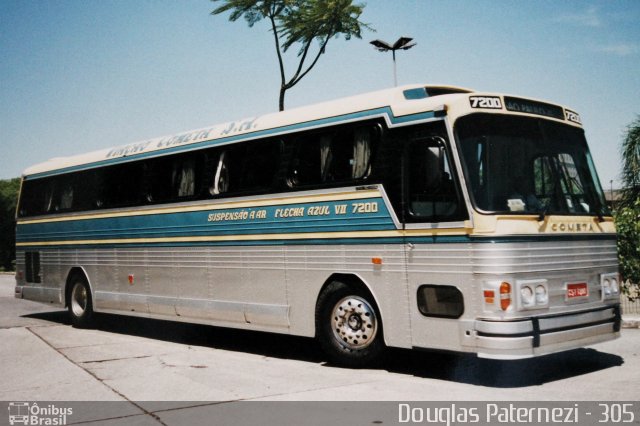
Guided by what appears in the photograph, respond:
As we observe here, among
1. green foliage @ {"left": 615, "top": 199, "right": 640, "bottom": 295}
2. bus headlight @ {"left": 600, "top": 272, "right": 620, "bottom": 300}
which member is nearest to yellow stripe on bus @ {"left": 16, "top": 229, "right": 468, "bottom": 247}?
bus headlight @ {"left": 600, "top": 272, "right": 620, "bottom": 300}

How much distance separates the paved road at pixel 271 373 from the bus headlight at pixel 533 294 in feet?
2.93

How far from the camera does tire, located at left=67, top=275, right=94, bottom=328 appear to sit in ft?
46.7

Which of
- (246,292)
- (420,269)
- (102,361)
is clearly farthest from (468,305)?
(102,361)

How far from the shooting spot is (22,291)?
16109mm

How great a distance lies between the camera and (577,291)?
26.6ft

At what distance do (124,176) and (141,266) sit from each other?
1.72 meters

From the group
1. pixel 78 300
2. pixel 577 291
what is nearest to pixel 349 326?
pixel 577 291

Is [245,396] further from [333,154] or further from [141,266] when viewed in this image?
[141,266]

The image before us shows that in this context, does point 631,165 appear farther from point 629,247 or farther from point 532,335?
point 532,335

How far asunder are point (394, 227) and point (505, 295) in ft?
5.29

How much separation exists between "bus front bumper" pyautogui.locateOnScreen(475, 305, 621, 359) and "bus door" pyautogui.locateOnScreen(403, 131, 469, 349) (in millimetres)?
393

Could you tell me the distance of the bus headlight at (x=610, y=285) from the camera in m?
8.45

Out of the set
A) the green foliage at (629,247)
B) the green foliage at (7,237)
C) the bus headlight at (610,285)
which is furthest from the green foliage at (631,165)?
the green foliage at (7,237)

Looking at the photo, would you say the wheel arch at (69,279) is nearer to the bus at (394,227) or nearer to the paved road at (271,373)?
the paved road at (271,373)
